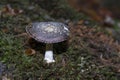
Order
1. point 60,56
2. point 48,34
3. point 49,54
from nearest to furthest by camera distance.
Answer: point 48,34 < point 49,54 < point 60,56

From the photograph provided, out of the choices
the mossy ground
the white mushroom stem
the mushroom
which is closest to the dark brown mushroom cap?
the mushroom

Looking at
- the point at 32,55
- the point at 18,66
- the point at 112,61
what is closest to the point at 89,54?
the point at 112,61

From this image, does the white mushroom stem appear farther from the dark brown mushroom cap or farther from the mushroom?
the dark brown mushroom cap

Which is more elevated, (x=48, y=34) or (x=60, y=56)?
(x=48, y=34)

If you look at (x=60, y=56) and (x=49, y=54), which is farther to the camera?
(x=60, y=56)

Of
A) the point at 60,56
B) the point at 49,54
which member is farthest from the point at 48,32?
the point at 60,56

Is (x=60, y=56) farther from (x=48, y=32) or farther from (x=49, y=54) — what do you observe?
(x=48, y=32)

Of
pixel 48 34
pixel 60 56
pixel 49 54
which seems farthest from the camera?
pixel 60 56

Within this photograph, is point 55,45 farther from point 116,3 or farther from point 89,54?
point 116,3
